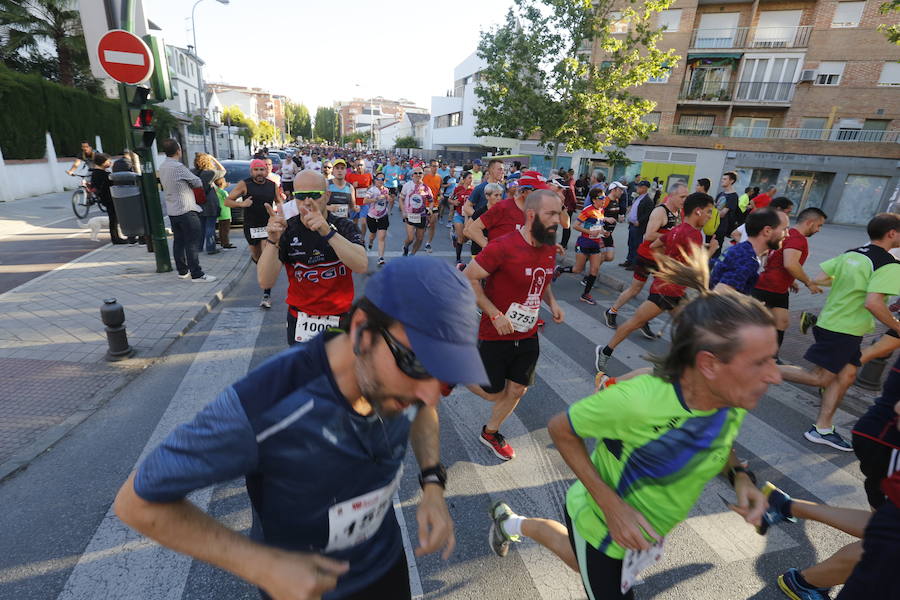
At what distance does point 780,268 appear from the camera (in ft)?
17.0

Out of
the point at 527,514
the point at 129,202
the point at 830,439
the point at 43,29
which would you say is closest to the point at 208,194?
the point at 129,202

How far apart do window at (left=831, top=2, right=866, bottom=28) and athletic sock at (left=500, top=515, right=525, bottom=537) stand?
36.6m

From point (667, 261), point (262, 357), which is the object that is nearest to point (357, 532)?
point (667, 261)

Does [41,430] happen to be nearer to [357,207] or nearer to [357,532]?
[357,532]

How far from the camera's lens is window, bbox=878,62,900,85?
81.1 feet

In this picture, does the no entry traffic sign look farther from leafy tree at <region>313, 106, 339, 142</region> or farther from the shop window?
leafy tree at <region>313, 106, 339, 142</region>

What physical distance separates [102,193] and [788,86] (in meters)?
35.8

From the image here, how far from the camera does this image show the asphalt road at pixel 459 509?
2.56 meters

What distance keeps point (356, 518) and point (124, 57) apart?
7.78m

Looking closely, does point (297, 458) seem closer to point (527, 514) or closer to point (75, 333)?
point (527, 514)

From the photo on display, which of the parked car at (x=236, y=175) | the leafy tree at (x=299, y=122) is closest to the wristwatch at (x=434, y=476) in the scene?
the parked car at (x=236, y=175)

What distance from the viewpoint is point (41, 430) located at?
379 cm

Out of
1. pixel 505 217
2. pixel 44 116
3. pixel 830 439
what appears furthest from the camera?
pixel 44 116

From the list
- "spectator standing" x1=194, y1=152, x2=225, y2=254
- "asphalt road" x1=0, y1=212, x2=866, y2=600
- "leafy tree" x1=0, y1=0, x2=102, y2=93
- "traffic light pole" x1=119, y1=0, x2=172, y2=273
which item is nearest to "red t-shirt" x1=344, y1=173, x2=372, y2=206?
"spectator standing" x1=194, y1=152, x2=225, y2=254
